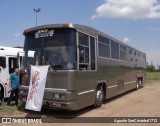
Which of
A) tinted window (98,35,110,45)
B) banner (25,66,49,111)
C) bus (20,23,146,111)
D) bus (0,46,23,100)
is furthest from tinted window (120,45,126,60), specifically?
banner (25,66,49,111)

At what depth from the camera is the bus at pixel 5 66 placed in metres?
14.7

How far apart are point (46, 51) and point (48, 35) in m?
0.59

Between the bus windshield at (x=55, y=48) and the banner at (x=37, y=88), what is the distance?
320 mm

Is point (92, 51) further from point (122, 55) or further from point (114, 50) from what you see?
point (122, 55)

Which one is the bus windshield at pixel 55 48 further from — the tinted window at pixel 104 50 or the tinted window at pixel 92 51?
the tinted window at pixel 104 50

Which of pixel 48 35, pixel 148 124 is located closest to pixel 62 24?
pixel 48 35

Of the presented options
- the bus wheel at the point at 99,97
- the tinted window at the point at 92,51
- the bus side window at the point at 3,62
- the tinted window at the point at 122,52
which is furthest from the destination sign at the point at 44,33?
the tinted window at the point at 122,52

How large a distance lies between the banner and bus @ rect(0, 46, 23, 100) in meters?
4.02

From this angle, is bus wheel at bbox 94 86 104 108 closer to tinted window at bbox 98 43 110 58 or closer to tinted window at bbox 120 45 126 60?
tinted window at bbox 98 43 110 58

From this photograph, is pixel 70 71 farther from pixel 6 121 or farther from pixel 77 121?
pixel 6 121

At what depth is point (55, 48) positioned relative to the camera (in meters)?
10.8

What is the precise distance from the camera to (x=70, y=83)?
33.8 feet

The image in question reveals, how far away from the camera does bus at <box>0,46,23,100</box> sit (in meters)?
14.7

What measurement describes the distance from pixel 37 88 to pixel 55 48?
1557 mm
